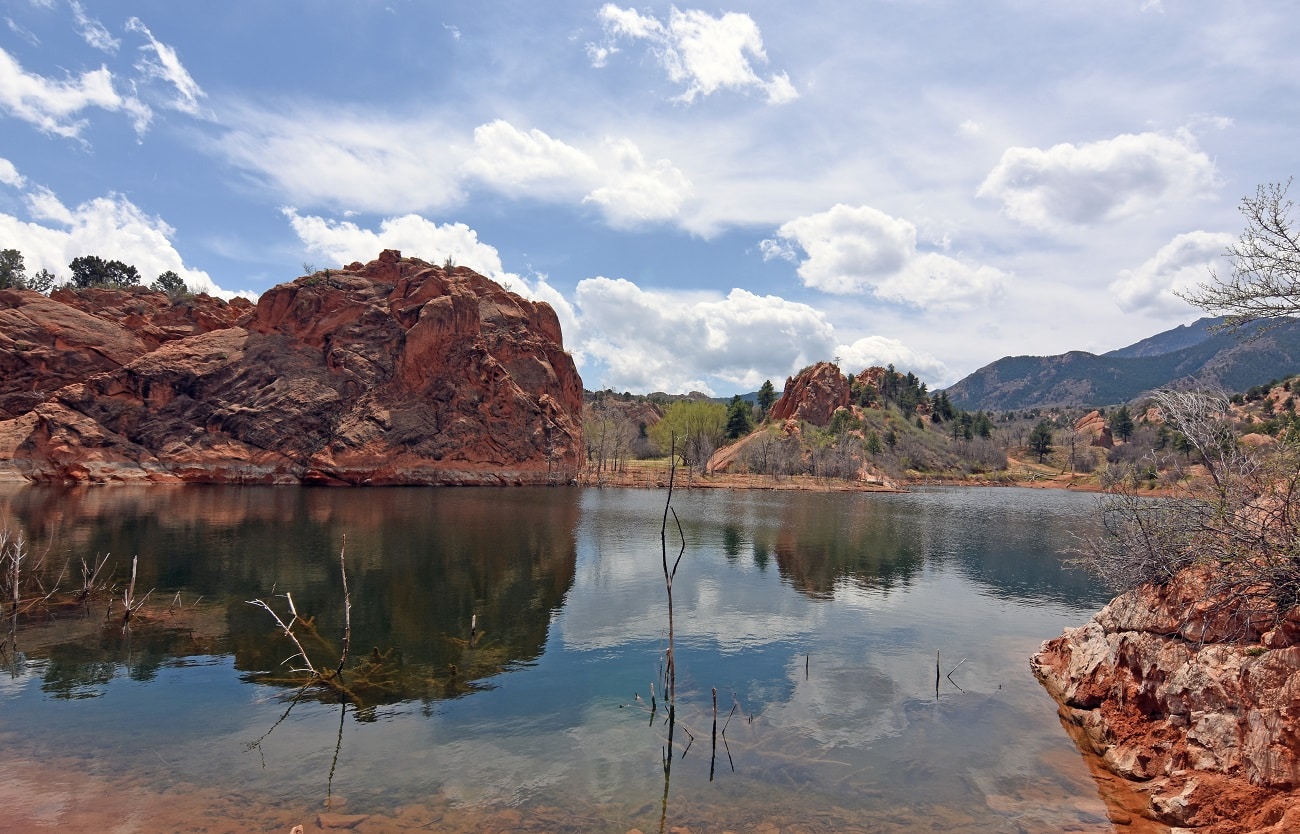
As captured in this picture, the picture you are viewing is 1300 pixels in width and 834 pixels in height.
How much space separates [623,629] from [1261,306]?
782 inches

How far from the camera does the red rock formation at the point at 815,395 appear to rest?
140 metres

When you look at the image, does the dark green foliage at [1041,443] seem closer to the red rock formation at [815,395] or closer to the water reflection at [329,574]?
the red rock formation at [815,395]

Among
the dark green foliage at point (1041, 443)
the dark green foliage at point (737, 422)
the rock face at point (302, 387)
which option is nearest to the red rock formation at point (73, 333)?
the rock face at point (302, 387)

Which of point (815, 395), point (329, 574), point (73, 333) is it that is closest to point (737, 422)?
point (815, 395)

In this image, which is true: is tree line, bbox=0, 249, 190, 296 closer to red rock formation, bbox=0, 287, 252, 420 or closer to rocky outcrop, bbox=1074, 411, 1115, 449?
red rock formation, bbox=0, 287, 252, 420

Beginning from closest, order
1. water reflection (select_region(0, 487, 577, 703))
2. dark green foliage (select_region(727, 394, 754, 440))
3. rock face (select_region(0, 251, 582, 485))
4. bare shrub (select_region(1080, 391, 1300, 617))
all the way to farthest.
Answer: bare shrub (select_region(1080, 391, 1300, 617)) < water reflection (select_region(0, 487, 577, 703)) < rock face (select_region(0, 251, 582, 485)) < dark green foliage (select_region(727, 394, 754, 440))

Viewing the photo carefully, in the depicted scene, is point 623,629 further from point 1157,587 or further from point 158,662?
point 1157,587

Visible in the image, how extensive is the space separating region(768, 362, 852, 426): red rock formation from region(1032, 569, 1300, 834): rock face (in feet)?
401

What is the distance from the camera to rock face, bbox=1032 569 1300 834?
34.2 ft

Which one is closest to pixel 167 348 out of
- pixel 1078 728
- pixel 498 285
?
pixel 498 285

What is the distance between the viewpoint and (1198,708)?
40.6ft

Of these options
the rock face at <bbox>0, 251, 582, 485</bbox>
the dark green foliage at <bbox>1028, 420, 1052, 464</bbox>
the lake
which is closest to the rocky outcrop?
the dark green foliage at <bbox>1028, 420, 1052, 464</bbox>

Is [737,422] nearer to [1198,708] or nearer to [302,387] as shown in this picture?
[302,387]

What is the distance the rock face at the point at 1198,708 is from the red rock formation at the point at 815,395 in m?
122
